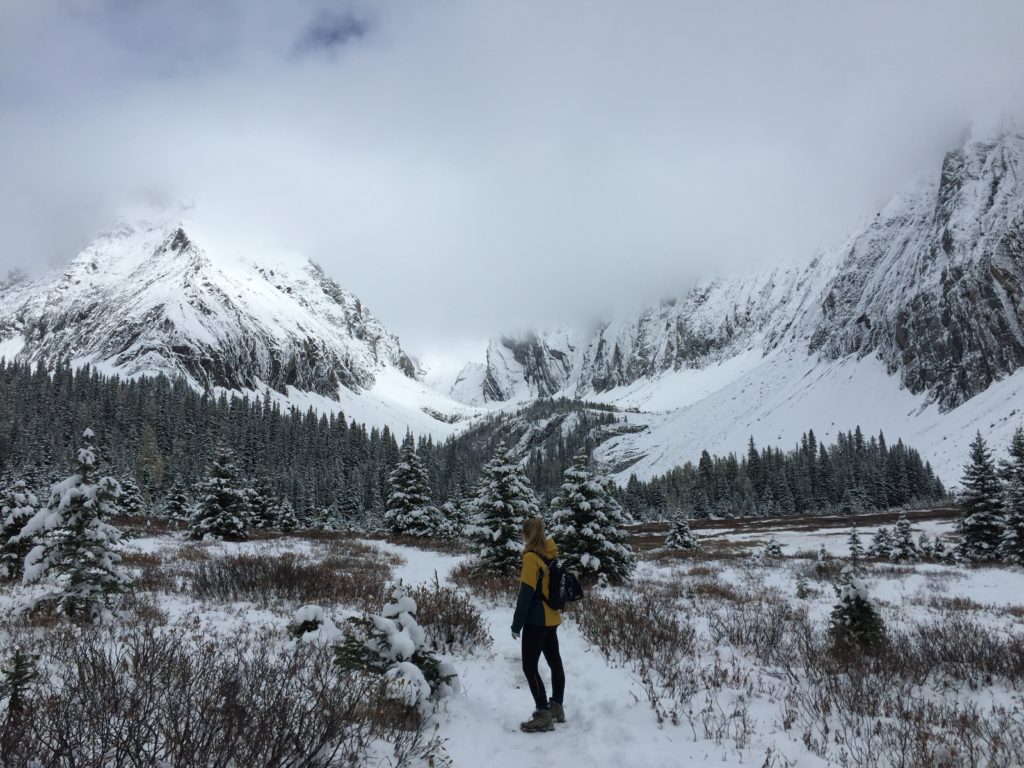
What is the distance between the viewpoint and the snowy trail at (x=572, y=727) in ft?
16.7

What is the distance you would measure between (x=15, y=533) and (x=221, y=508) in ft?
45.0

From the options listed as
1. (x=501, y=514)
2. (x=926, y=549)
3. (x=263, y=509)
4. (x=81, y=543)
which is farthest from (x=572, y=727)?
(x=263, y=509)

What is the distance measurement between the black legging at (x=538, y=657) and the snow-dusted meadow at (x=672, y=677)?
14.0 inches

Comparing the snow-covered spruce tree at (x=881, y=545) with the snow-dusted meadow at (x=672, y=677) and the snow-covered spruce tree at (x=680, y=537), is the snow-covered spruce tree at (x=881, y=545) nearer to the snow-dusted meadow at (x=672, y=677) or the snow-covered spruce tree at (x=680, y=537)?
the snow-covered spruce tree at (x=680, y=537)

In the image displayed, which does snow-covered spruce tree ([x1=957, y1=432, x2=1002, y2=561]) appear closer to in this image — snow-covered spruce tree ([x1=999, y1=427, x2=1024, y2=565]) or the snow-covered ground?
snow-covered spruce tree ([x1=999, y1=427, x2=1024, y2=565])

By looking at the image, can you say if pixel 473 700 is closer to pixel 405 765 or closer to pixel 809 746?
pixel 405 765

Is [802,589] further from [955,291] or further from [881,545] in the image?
[955,291]

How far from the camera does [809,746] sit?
5227 millimetres

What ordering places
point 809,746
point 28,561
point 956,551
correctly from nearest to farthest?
point 809,746
point 28,561
point 956,551

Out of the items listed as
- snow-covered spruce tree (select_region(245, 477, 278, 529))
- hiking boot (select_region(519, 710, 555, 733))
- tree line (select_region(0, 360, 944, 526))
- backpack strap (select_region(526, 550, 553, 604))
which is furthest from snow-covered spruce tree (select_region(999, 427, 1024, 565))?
tree line (select_region(0, 360, 944, 526))

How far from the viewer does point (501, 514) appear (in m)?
19.8

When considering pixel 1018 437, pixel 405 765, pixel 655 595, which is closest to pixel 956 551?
pixel 1018 437

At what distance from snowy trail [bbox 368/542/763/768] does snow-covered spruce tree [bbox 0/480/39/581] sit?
12.5 m

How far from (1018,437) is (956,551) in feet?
22.9
